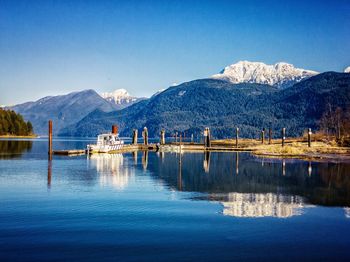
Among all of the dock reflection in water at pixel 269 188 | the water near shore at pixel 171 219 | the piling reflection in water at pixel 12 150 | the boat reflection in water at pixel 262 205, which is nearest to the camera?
the water near shore at pixel 171 219

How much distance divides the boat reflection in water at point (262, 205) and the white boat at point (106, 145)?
181 feet

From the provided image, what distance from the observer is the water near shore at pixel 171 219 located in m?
16.9

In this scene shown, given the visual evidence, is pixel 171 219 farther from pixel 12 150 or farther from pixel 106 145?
pixel 12 150

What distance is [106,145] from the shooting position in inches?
3435

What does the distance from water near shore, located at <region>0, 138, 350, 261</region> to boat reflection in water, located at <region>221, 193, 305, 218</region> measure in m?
0.06

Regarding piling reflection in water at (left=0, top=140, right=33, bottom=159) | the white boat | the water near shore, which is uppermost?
the white boat

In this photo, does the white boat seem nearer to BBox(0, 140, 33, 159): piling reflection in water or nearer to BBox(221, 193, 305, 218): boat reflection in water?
BBox(0, 140, 33, 159): piling reflection in water

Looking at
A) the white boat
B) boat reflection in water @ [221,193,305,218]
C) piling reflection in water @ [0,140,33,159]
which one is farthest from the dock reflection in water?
the white boat

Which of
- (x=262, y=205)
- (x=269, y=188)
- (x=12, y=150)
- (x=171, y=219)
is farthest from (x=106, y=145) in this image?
(x=171, y=219)

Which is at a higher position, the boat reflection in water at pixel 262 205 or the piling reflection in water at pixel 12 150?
the piling reflection in water at pixel 12 150

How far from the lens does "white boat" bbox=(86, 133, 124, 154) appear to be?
8472 centimetres

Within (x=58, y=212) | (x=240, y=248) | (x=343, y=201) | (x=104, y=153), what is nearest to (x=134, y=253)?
(x=240, y=248)

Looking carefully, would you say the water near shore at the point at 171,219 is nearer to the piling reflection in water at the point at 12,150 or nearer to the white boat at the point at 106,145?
the piling reflection in water at the point at 12,150

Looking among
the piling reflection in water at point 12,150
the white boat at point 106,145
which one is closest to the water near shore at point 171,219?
the piling reflection in water at point 12,150
